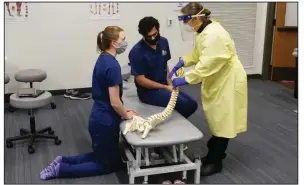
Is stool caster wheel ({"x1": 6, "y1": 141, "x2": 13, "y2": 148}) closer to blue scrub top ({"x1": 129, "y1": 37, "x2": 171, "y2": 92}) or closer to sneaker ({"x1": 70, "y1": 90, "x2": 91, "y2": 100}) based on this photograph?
blue scrub top ({"x1": 129, "y1": 37, "x2": 171, "y2": 92})

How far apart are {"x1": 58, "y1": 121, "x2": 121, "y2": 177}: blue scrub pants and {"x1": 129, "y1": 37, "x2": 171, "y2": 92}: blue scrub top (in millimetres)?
515

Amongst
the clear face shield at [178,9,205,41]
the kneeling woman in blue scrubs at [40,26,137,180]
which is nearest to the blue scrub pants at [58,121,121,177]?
the kneeling woman in blue scrubs at [40,26,137,180]

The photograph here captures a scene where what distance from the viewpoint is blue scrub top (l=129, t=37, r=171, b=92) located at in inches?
105

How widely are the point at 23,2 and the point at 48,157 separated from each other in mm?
2173

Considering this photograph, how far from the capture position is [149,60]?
8.76 feet

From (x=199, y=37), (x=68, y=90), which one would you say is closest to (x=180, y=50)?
(x=68, y=90)

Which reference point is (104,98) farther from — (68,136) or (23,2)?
(23,2)

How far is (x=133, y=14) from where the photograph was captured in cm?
467

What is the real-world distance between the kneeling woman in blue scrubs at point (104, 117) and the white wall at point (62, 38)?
83.8 inches

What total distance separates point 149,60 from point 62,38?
215 cm

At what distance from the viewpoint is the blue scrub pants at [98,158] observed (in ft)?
8.03

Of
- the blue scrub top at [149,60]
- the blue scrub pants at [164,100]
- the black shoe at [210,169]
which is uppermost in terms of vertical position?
the blue scrub top at [149,60]

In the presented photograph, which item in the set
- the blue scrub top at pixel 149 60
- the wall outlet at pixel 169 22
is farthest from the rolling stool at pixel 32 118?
the wall outlet at pixel 169 22

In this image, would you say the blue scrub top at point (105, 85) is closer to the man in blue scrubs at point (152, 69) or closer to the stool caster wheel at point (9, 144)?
the man in blue scrubs at point (152, 69)
